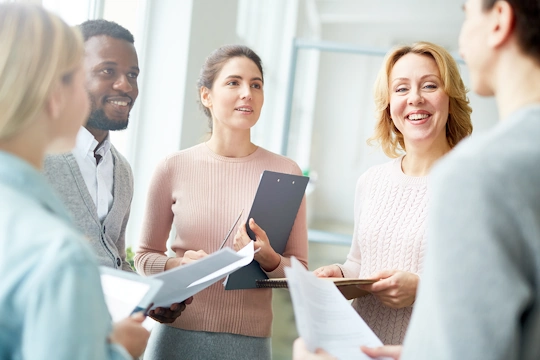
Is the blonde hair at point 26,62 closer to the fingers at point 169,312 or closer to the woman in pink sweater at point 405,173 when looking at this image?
the fingers at point 169,312

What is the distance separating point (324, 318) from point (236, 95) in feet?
3.46

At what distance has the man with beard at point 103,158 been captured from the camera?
154cm

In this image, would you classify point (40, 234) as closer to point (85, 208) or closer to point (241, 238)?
point (85, 208)

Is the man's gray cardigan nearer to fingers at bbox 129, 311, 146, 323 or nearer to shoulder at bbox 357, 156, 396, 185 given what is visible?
fingers at bbox 129, 311, 146, 323

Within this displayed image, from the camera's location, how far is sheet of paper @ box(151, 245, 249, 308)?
1236mm

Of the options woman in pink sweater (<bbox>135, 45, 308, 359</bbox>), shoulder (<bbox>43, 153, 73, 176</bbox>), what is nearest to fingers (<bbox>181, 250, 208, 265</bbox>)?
woman in pink sweater (<bbox>135, 45, 308, 359</bbox>)

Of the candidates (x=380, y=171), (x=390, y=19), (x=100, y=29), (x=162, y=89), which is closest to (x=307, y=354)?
(x=380, y=171)

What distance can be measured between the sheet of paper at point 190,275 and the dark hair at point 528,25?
719 mm

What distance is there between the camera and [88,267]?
78 cm

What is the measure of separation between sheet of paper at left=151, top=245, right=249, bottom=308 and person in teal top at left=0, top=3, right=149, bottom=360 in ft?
0.76

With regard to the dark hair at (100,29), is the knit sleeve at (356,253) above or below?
below

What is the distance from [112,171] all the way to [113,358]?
974mm

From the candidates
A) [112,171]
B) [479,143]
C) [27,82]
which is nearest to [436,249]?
[479,143]

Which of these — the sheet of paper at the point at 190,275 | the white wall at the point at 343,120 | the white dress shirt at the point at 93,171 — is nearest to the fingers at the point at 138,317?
the sheet of paper at the point at 190,275
